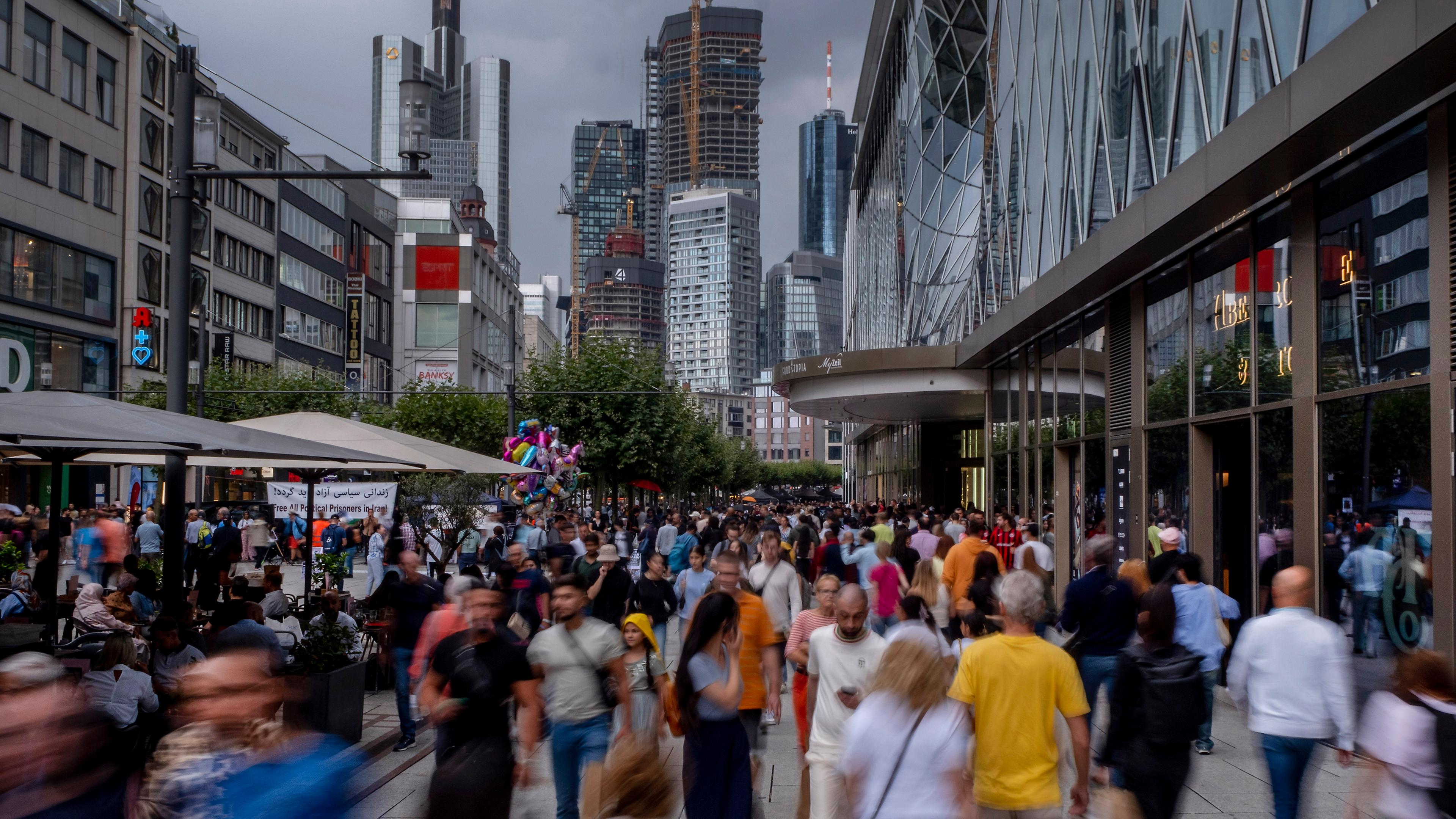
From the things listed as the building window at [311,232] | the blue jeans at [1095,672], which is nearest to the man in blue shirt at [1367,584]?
the blue jeans at [1095,672]

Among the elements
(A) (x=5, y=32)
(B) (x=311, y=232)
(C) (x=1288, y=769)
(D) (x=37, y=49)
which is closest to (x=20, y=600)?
(C) (x=1288, y=769)

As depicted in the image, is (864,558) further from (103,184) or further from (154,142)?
(154,142)

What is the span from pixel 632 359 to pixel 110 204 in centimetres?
2001

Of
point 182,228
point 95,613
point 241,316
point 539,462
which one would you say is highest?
point 241,316

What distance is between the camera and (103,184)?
141 feet

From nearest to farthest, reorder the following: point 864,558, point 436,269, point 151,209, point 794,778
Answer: point 794,778 → point 864,558 → point 151,209 → point 436,269

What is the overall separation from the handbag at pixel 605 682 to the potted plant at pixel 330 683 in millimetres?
3318

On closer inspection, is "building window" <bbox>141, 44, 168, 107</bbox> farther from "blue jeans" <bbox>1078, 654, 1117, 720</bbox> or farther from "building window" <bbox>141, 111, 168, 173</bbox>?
"blue jeans" <bbox>1078, 654, 1117, 720</bbox>

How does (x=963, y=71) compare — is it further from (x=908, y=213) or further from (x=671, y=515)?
(x=671, y=515)

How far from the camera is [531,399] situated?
45.8 metres

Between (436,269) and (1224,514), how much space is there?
74339mm

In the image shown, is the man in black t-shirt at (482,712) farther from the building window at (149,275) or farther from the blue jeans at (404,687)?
the building window at (149,275)

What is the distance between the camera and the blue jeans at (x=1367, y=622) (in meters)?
9.87

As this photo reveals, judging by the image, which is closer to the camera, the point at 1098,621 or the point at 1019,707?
the point at 1019,707
